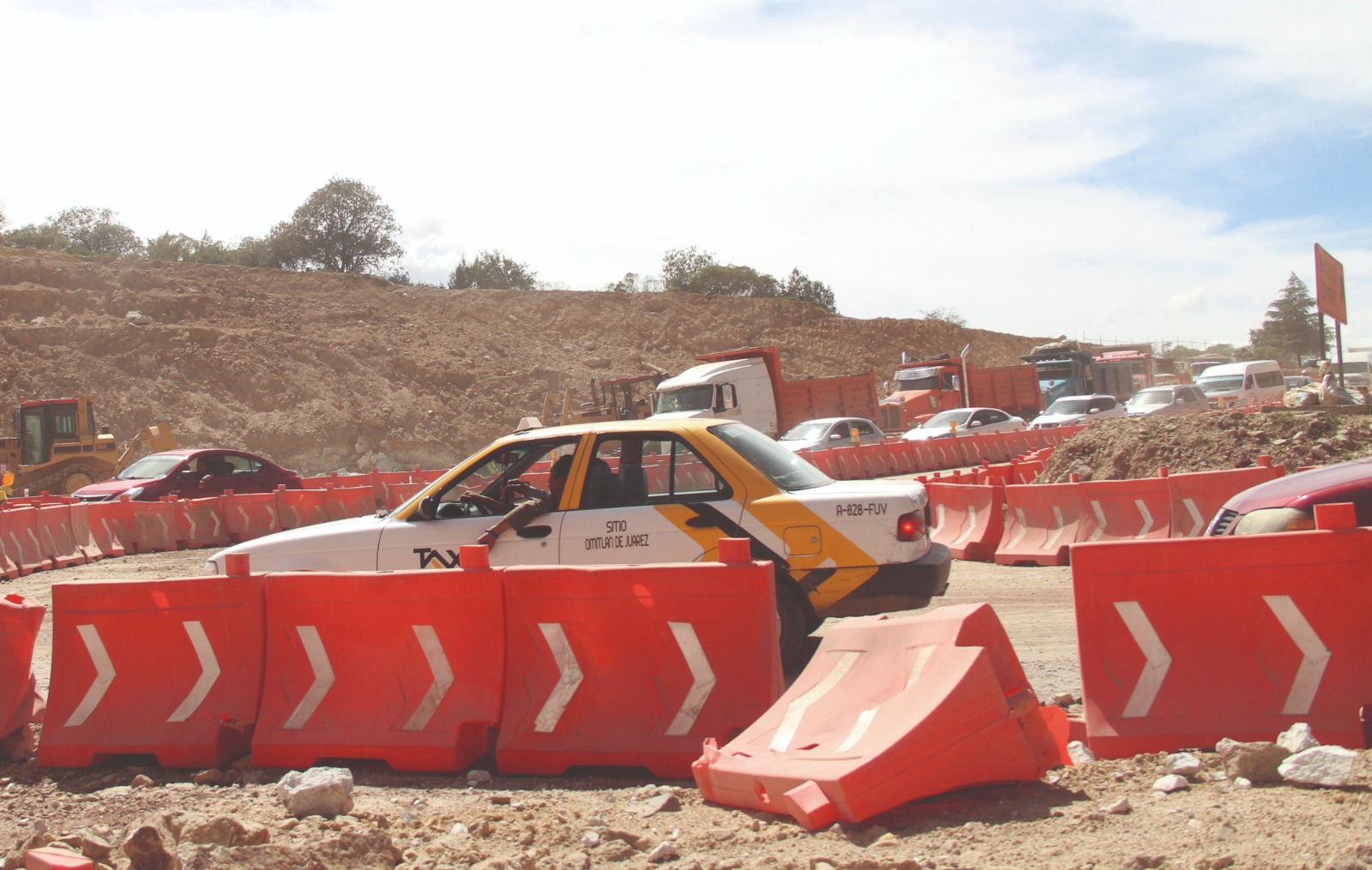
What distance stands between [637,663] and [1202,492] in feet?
24.9

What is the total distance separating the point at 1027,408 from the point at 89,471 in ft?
103

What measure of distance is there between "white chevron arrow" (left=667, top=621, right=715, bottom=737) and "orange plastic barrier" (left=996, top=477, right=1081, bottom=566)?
7265mm

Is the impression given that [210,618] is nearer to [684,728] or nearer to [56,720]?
[56,720]

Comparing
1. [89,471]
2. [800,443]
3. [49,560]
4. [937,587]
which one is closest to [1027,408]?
[800,443]

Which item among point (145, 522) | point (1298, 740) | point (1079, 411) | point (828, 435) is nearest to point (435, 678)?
point (1298, 740)

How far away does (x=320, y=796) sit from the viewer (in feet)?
14.8

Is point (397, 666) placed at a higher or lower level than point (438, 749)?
Result: higher

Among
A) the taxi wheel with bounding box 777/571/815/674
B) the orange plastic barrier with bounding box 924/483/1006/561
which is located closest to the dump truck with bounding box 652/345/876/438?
the orange plastic barrier with bounding box 924/483/1006/561

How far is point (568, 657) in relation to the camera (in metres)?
5.37

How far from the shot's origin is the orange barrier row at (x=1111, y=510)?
10758 millimetres

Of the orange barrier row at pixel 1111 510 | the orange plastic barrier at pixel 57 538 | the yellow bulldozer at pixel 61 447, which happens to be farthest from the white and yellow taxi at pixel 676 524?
the yellow bulldozer at pixel 61 447

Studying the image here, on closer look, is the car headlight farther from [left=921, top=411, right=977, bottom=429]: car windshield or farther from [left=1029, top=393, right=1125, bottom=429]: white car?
[left=1029, top=393, right=1125, bottom=429]: white car

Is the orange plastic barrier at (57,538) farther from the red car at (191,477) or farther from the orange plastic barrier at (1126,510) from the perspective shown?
the orange plastic barrier at (1126,510)

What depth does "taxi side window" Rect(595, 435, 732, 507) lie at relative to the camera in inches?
277
